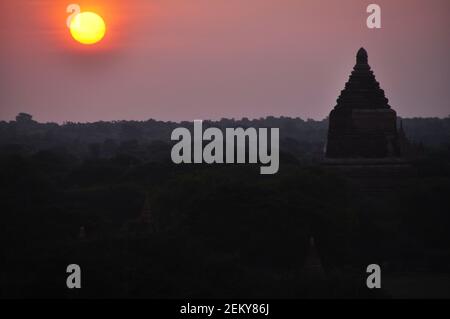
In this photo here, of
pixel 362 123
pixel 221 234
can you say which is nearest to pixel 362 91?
pixel 362 123

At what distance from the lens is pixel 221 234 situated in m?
47.7

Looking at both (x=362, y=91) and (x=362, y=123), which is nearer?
(x=362, y=123)

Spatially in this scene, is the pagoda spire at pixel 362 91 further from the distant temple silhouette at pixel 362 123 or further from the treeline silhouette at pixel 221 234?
the treeline silhouette at pixel 221 234

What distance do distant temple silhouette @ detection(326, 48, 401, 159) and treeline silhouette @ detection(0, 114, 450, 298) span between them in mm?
1875

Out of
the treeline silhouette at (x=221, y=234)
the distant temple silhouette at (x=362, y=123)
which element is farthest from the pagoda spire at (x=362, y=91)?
the treeline silhouette at (x=221, y=234)

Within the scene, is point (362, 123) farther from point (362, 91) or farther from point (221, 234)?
point (221, 234)

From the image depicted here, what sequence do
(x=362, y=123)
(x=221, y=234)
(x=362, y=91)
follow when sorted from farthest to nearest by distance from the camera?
(x=362, y=91) → (x=362, y=123) → (x=221, y=234)

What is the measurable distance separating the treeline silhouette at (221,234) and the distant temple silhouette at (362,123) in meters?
1.87

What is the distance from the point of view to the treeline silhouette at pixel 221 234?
3819cm

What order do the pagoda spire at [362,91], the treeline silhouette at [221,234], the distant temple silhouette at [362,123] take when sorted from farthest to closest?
the pagoda spire at [362,91] < the distant temple silhouette at [362,123] < the treeline silhouette at [221,234]

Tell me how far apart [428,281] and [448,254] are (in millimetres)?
3416

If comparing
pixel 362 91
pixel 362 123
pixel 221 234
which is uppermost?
pixel 362 91

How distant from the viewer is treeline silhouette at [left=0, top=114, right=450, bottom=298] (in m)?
38.2

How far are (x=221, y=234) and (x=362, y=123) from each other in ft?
62.1
